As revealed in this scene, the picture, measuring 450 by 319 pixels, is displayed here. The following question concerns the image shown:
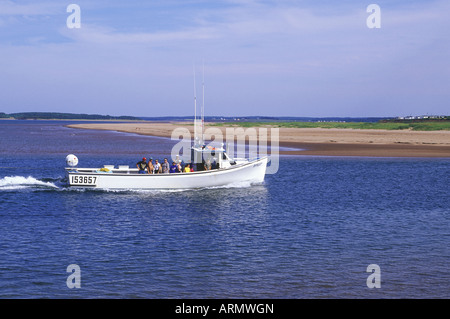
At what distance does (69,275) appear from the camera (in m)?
15.3

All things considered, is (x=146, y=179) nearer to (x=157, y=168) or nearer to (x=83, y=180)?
(x=157, y=168)

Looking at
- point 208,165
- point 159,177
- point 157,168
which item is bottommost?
point 159,177

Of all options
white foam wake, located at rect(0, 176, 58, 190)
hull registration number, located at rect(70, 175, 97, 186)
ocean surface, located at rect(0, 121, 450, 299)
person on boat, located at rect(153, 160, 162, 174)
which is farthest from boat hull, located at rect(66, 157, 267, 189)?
white foam wake, located at rect(0, 176, 58, 190)

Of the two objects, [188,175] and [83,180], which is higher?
[188,175]

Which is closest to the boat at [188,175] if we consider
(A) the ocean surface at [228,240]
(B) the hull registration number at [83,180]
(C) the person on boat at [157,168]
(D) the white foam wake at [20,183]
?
(B) the hull registration number at [83,180]

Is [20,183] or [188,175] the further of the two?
[20,183]

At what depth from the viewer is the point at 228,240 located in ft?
65.3

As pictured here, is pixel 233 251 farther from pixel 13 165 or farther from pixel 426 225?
pixel 13 165

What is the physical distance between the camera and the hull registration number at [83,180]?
30562 mm

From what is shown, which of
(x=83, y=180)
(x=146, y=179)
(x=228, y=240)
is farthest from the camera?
(x=146, y=179)

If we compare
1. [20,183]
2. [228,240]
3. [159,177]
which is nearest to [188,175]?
[159,177]

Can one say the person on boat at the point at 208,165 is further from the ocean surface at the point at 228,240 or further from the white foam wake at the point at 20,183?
the white foam wake at the point at 20,183

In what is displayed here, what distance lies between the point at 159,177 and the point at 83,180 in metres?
4.55
